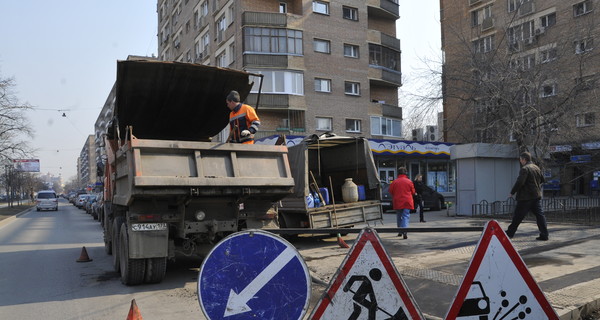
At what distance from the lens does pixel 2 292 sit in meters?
6.62

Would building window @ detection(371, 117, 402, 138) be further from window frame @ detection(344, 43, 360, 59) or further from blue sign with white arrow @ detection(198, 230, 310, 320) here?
blue sign with white arrow @ detection(198, 230, 310, 320)

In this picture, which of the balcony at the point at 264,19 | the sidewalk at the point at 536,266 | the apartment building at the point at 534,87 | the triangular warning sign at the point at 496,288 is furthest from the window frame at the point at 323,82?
the triangular warning sign at the point at 496,288

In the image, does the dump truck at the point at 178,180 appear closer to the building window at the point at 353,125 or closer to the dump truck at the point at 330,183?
the dump truck at the point at 330,183

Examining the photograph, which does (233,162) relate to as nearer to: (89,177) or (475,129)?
(475,129)

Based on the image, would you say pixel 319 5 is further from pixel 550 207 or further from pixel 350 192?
pixel 350 192

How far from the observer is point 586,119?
16.4 metres

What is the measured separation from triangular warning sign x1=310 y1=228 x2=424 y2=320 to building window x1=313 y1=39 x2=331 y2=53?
30.7 metres

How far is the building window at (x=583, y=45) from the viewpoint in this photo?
50.0 ft

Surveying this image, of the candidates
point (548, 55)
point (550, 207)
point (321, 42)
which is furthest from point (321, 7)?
point (550, 207)

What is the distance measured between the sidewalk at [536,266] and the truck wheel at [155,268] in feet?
12.0

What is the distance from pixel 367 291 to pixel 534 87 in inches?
575

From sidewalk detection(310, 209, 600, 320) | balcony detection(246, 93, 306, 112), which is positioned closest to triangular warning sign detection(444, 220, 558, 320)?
sidewalk detection(310, 209, 600, 320)

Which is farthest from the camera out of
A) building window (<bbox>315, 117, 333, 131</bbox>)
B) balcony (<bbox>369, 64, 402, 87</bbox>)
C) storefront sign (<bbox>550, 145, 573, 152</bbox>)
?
balcony (<bbox>369, 64, 402, 87</bbox>)

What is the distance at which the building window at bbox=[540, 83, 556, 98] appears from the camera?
15357 mm
